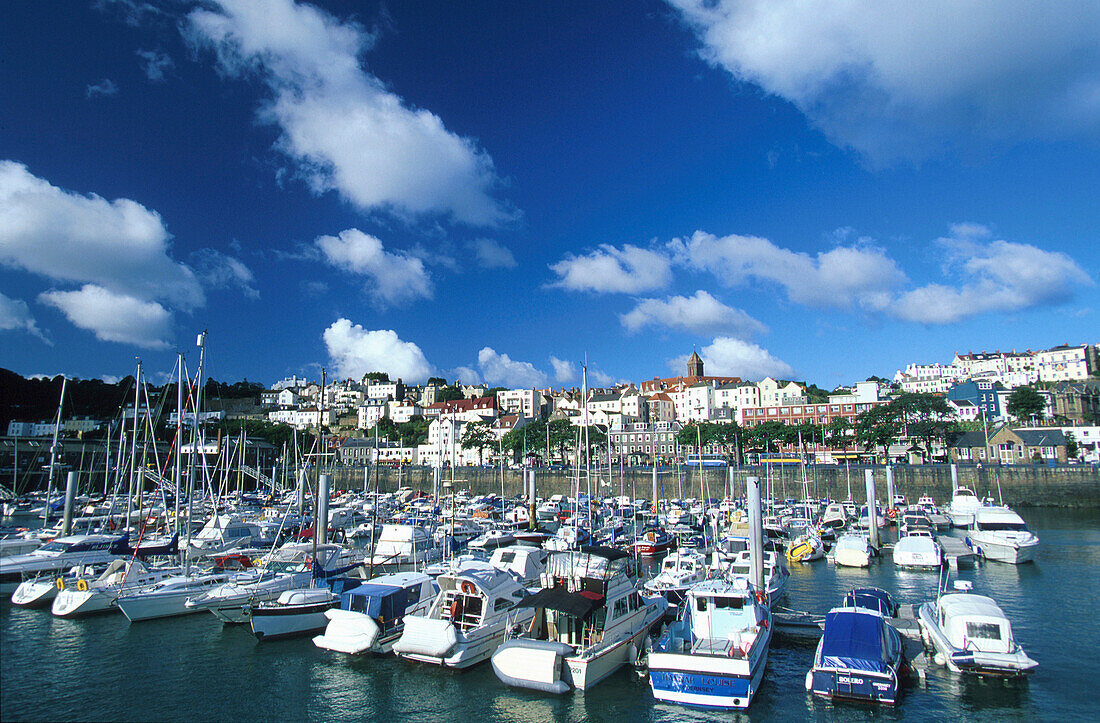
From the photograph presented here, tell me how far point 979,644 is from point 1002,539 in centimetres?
2592

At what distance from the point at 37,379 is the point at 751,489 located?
15804cm

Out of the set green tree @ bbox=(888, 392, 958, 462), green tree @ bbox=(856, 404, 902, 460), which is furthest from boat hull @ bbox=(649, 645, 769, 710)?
green tree @ bbox=(888, 392, 958, 462)

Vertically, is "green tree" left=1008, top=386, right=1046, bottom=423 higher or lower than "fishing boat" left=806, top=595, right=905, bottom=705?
higher

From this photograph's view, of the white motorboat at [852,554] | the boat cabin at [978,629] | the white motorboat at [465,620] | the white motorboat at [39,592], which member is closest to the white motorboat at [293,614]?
the white motorboat at [465,620]

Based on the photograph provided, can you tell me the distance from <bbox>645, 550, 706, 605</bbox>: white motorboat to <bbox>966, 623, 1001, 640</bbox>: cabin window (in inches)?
425

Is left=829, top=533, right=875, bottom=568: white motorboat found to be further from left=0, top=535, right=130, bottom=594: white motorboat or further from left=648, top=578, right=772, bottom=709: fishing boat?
left=0, top=535, right=130, bottom=594: white motorboat

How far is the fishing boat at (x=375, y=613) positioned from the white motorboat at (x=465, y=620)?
Result: 44.2 inches

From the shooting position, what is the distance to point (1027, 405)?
396 feet

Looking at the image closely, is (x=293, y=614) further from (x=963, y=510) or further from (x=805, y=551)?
(x=963, y=510)

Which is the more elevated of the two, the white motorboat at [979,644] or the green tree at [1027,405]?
the green tree at [1027,405]

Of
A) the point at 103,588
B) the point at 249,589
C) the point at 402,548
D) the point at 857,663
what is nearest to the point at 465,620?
the point at 249,589

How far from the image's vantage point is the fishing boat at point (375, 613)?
67.9 ft

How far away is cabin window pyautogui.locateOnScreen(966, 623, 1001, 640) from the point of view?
60.2 feet

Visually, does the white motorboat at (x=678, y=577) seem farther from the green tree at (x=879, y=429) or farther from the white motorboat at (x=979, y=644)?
the green tree at (x=879, y=429)
